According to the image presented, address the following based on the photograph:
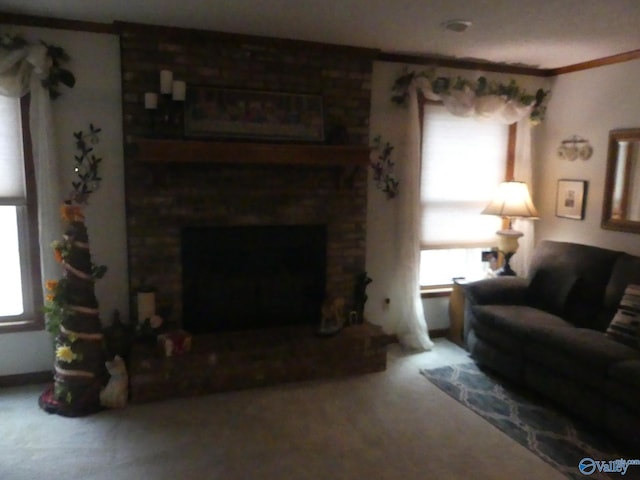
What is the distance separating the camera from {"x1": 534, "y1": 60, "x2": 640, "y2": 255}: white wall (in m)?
3.84

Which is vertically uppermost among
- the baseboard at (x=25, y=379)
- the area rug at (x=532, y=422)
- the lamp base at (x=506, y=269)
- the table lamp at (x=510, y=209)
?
the table lamp at (x=510, y=209)

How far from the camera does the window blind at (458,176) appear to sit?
434 centimetres

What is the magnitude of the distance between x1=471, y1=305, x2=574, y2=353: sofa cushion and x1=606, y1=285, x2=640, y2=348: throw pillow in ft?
0.84

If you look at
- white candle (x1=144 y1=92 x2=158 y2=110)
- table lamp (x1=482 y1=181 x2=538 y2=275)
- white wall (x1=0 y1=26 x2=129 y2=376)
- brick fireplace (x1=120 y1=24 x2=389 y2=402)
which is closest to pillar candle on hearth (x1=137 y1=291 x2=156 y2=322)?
brick fireplace (x1=120 y1=24 x2=389 y2=402)

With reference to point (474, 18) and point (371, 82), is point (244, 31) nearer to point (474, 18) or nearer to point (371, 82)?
point (371, 82)

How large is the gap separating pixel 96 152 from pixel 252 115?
3.55 feet

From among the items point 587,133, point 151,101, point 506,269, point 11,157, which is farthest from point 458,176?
point 11,157

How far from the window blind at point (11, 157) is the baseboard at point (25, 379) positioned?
1157mm

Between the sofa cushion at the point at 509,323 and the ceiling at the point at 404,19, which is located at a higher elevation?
the ceiling at the point at 404,19

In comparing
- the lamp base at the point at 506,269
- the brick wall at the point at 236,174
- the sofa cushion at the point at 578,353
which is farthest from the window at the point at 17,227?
the lamp base at the point at 506,269

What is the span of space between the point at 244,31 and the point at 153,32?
0.59m

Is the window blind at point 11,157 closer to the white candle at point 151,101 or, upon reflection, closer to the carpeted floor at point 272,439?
the white candle at point 151,101

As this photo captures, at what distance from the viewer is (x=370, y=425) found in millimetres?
2975

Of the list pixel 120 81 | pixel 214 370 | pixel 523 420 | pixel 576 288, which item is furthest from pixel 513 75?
pixel 214 370
